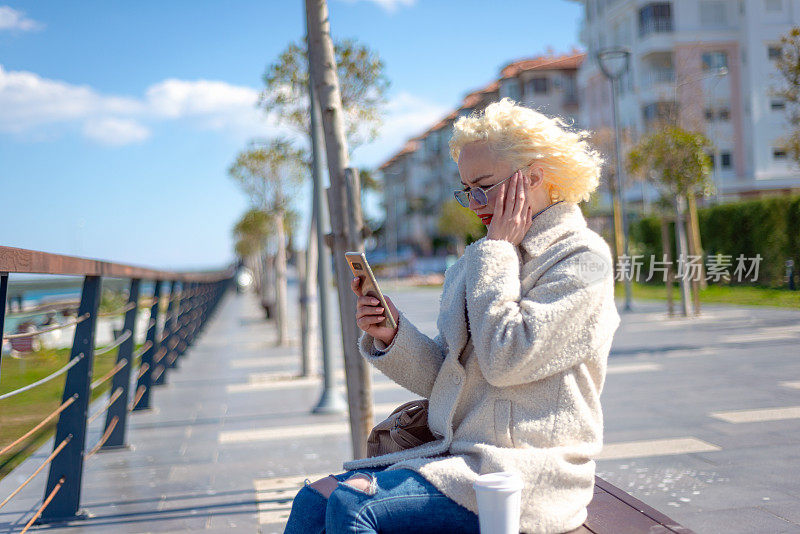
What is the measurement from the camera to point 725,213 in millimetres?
14266

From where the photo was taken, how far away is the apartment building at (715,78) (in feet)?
23.5

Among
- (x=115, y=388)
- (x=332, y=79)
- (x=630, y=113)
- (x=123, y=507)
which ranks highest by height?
(x=630, y=113)

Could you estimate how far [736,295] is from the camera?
10.9m

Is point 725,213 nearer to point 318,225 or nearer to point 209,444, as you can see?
point 318,225

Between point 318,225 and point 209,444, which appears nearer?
point 209,444

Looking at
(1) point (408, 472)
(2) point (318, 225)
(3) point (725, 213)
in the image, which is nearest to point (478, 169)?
(1) point (408, 472)

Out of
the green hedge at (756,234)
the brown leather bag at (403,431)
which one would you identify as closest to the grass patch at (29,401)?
the brown leather bag at (403,431)

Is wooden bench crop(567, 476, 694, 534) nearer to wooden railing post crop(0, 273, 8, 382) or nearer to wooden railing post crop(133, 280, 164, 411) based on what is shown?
wooden railing post crop(0, 273, 8, 382)

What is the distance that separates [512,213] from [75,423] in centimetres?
308

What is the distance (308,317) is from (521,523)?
8161 mm

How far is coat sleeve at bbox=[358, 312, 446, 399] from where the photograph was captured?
2.26 meters

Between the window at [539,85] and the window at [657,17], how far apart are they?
1413 cm

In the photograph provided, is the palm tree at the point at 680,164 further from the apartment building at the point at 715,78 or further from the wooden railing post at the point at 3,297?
the wooden railing post at the point at 3,297

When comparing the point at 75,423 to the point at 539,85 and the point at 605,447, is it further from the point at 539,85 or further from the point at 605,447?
the point at 539,85
